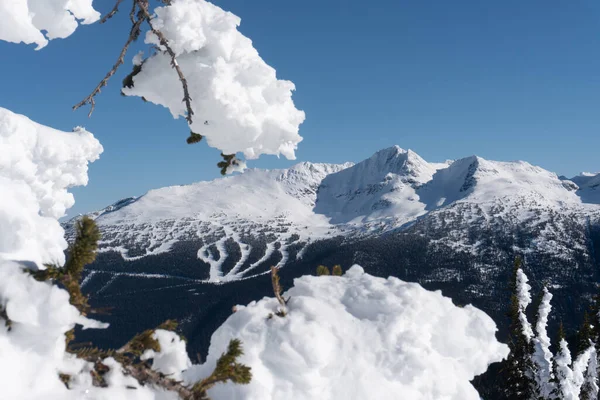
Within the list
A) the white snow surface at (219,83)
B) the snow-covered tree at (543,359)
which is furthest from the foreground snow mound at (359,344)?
the snow-covered tree at (543,359)

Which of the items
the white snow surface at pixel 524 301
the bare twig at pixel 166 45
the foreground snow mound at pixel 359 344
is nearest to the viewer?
the bare twig at pixel 166 45

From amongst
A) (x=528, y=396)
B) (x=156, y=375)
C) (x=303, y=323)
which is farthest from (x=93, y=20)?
(x=528, y=396)

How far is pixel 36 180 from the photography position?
396cm

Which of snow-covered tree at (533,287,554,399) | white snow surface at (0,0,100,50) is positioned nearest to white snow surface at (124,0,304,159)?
white snow surface at (0,0,100,50)

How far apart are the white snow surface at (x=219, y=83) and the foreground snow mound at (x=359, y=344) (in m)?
1.81

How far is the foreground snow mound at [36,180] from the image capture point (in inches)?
99.4

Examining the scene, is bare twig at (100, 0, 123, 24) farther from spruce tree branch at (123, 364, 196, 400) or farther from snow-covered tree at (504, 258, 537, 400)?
snow-covered tree at (504, 258, 537, 400)

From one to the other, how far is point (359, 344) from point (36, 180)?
3.60m

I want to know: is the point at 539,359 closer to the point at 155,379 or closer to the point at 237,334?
the point at 237,334

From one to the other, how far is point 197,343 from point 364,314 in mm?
149932

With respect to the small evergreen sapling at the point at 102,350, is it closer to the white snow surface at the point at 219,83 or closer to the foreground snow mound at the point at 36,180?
the foreground snow mound at the point at 36,180

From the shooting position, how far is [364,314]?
4.78m

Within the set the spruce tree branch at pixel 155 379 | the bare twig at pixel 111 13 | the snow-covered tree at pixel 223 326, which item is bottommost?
the spruce tree branch at pixel 155 379

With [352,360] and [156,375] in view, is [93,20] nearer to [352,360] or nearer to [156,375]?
[156,375]
